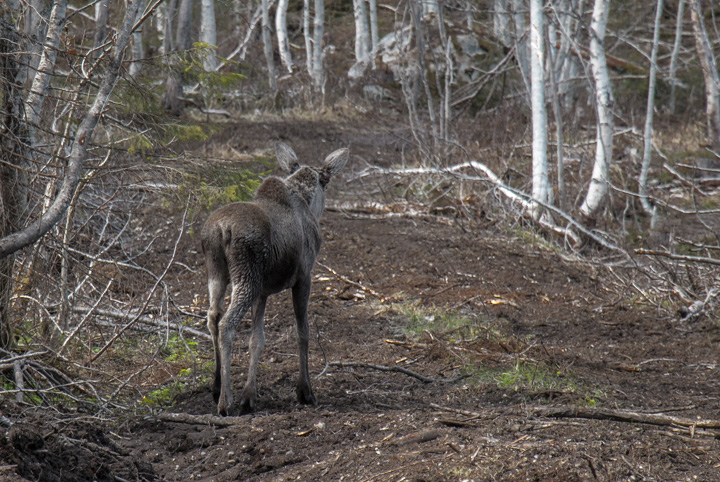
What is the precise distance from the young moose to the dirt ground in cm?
36

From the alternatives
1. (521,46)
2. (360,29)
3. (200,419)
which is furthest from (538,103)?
(360,29)

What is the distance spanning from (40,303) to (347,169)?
11.7 m

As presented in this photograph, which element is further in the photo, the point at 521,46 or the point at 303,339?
the point at 521,46

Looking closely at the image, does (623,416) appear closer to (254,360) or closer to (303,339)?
(303,339)

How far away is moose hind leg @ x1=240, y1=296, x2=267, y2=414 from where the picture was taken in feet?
18.2

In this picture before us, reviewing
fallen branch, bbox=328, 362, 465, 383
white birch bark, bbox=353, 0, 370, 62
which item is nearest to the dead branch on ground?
fallen branch, bbox=328, 362, 465, 383

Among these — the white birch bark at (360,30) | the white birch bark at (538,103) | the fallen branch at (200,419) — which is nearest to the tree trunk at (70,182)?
the fallen branch at (200,419)

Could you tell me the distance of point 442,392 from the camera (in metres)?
6.22

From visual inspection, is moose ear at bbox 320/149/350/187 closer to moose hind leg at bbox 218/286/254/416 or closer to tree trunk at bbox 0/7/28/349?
moose hind leg at bbox 218/286/254/416

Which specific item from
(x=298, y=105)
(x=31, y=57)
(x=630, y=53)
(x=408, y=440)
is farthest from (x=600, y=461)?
(x=630, y=53)

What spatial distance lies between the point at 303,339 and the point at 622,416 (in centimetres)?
237

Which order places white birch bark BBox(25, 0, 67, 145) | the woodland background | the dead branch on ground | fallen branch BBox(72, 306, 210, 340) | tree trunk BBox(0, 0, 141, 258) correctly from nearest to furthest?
1. tree trunk BBox(0, 0, 141, 258)
2. the dead branch on ground
3. white birch bark BBox(25, 0, 67, 145)
4. the woodland background
5. fallen branch BBox(72, 306, 210, 340)

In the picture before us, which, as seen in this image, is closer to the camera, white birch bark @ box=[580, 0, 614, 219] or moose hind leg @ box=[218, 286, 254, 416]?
moose hind leg @ box=[218, 286, 254, 416]

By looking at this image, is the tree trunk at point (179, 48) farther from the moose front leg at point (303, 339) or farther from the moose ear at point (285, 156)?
the moose front leg at point (303, 339)
